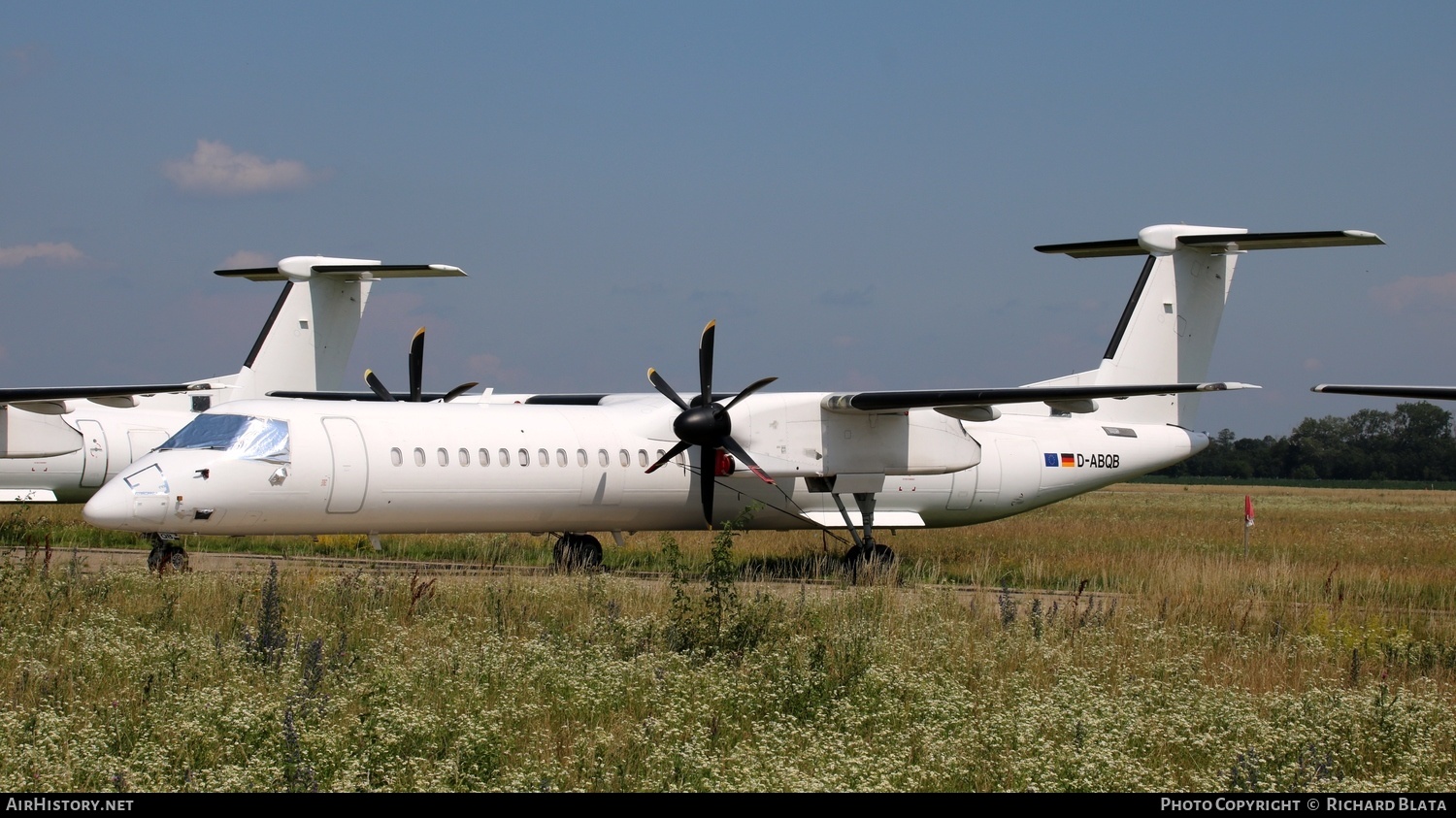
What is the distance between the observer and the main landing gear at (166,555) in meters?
17.5

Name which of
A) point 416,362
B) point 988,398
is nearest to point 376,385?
point 416,362

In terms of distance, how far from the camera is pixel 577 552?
2116 cm

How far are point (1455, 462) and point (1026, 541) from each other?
325 feet

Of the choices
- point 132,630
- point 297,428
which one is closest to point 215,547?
point 297,428

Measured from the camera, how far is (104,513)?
15.8 meters

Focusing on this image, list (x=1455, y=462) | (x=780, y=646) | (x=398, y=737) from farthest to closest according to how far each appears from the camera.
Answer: (x=1455, y=462) < (x=780, y=646) < (x=398, y=737)

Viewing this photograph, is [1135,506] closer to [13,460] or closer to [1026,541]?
[1026,541]

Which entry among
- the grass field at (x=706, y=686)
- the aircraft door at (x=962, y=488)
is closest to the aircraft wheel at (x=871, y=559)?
the aircraft door at (x=962, y=488)

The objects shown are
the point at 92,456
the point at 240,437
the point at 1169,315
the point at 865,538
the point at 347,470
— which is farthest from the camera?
the point at 92,456

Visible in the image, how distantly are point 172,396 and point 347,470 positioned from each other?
47.8 feet

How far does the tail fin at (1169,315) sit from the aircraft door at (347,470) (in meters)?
11.8

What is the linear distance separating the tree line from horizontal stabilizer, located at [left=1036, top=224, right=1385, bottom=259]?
298 ft

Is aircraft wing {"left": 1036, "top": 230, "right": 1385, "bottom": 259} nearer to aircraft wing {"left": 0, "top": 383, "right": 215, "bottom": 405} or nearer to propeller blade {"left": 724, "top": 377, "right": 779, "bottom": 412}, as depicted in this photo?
propeller blade {"left": 724, "top": 377, "right": 779, "bottom": 412}

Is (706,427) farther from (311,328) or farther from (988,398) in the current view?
(311,328)
